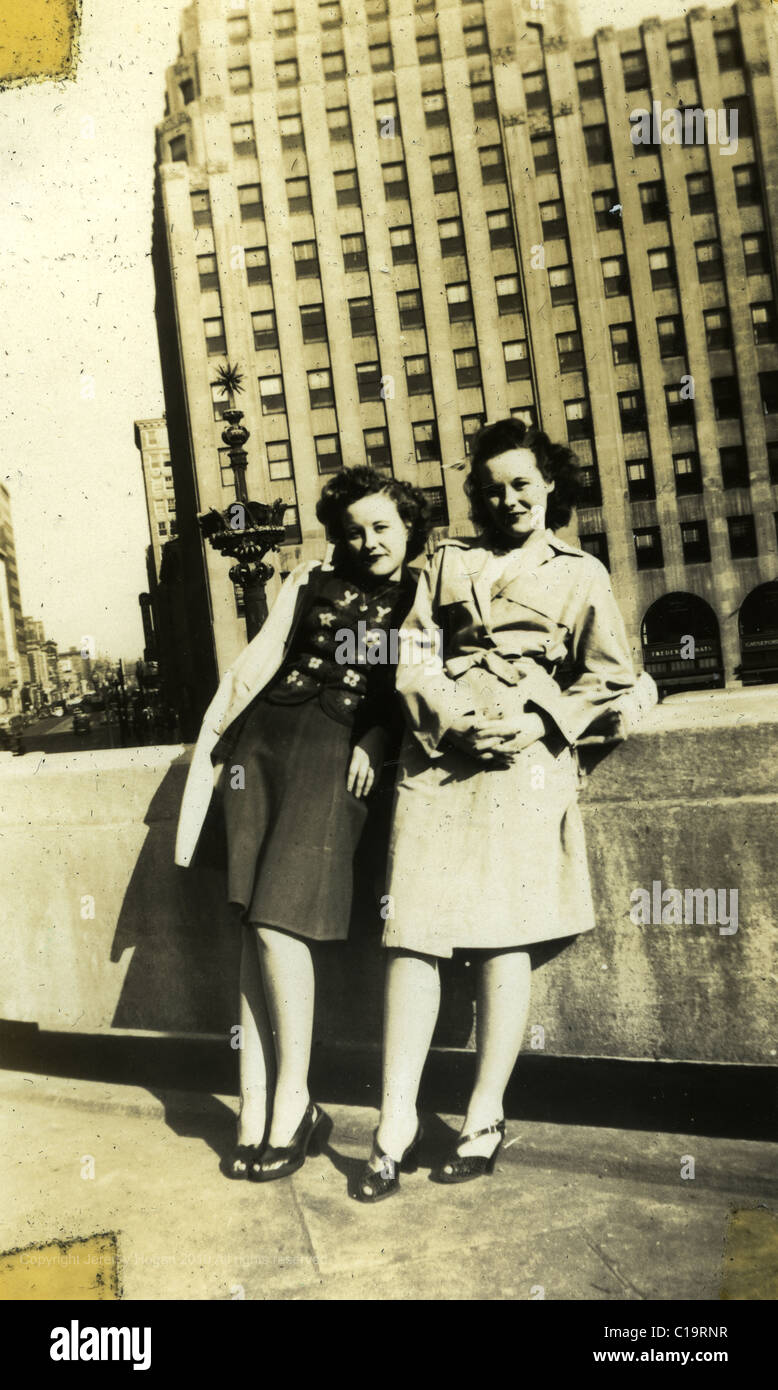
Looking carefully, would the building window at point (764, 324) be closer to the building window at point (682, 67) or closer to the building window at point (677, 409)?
the building window at point (677, 409)

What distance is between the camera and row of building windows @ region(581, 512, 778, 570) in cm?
2772

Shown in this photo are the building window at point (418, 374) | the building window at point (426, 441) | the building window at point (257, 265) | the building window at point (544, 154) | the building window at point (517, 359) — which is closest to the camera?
the building window at point (257, 265)

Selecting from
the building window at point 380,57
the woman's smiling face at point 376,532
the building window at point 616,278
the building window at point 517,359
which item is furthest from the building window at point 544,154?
the woman's smiling face at point 376,532

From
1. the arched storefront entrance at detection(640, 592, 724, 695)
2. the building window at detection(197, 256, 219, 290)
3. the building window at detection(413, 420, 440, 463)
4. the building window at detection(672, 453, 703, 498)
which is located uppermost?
the building window at detection(197, 256, 219, 290)

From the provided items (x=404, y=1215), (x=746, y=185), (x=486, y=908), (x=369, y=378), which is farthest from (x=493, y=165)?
(x=404, y=1215)

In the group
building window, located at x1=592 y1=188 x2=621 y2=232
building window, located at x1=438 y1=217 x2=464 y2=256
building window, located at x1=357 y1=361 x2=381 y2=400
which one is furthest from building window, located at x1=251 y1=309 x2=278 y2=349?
building window, located at x1=592 y1=188 x2=621 y2=232

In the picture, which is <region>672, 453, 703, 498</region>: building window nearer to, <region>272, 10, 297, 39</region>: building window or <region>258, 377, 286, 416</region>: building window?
<region>258, 377, 286, 416</region>: building window

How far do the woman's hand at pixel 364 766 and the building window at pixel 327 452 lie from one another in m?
23.1

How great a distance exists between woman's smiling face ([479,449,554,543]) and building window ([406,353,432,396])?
22.9 meters

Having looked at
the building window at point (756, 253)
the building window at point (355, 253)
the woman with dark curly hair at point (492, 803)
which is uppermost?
the building window at point (355, 253)

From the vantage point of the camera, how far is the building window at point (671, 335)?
23.5 m

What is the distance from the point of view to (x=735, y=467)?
98.3 ft

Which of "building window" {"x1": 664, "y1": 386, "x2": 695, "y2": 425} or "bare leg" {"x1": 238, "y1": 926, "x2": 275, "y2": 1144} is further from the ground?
"building window" {"x1": 664, "y1": 386, "x2": 695, "y2": 425}
